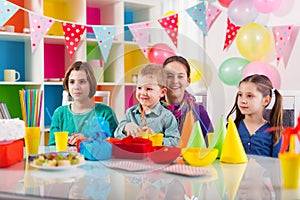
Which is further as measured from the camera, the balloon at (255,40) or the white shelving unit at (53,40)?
the white shelving unit at (53,40)

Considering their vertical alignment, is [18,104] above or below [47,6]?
below

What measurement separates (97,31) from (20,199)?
2013 millimetres

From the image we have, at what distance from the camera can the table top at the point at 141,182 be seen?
0.96 m

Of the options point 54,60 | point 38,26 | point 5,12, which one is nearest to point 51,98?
point 54,60

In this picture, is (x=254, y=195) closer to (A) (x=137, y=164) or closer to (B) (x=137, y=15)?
(A) (x=137, y=164)

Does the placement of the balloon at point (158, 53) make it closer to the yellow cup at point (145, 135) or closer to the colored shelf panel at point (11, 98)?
the yellow cup at point (145, 135)

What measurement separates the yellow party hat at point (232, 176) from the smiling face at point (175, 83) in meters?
0.26

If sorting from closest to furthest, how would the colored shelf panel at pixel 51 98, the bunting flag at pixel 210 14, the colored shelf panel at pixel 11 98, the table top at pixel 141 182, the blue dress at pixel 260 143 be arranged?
the table top at pixel 141 182 < the blue dress at pixel 260 143 < the bunting flag at pixel 210 14 < the colored shelf panel at pixel 11 98 < the colored shelf panel at pixel 51 98

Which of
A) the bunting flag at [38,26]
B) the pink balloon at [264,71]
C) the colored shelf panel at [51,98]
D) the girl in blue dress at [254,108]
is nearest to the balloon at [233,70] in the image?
the pink balloon at [264,71]

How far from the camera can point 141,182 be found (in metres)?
1.08

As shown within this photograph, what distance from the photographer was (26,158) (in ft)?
4.75

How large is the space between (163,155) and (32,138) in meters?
0.50

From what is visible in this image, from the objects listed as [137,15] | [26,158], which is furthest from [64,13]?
[26,158]

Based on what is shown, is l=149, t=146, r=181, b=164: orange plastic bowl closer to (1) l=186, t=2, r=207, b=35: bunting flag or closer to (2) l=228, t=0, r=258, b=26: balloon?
(1) l=186, t=2, r=207, b=35: bunting flag
